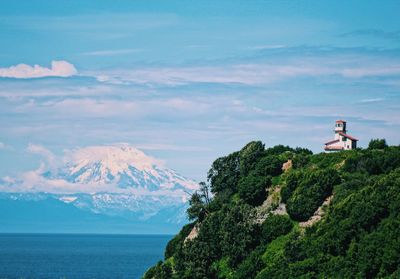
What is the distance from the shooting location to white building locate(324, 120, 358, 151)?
385 ft

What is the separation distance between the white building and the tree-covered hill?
4.22m

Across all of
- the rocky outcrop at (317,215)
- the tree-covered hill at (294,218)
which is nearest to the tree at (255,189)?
the tree-covered hill at (294,218)

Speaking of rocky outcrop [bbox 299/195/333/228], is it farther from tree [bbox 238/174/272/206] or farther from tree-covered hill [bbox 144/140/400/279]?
tree [bbox 238/174/272/206]

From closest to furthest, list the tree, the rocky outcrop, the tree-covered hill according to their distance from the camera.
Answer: the tree-covered hill, the rocky outcrop, the tree

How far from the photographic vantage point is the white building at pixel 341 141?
385 feet

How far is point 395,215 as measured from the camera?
77.4 m

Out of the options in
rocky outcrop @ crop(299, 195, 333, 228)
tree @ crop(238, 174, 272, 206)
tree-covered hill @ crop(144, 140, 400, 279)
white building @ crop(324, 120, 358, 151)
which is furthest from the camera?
white building @ crop(324, 120, 358, 151)

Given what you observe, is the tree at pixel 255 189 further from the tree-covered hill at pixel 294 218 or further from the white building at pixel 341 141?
the white building at pixel 341 141

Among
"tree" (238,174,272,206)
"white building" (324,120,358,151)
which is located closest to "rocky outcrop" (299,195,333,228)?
"tree" (238,174,272,206)

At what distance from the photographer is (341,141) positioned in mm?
118625

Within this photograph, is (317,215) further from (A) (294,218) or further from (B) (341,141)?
(B) (341,141)

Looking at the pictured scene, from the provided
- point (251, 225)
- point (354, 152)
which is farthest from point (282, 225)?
point (354, 152)

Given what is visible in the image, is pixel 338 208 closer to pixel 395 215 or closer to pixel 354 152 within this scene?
pixel 395 215

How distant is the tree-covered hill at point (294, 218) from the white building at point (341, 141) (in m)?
4.22
